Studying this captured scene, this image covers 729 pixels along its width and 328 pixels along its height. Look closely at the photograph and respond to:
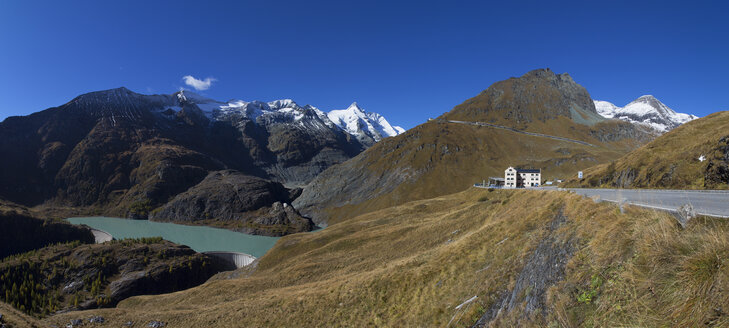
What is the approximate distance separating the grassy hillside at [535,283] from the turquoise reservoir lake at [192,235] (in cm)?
7847

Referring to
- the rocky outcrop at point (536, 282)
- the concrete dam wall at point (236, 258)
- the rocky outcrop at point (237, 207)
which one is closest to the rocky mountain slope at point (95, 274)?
the concrete dam wall at point (236, 258)

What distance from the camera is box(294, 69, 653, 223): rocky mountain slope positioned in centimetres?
Result: 12794

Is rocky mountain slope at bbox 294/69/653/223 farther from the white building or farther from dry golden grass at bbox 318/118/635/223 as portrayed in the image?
the white building

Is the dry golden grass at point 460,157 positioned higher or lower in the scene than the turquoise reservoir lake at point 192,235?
higher

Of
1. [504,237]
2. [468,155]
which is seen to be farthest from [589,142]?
[504,237]

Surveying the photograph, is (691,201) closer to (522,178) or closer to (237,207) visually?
(522,178)

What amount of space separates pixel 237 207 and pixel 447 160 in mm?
112268

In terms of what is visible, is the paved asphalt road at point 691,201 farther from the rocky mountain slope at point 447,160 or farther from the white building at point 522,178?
the rocky mountain slope at point 447,160

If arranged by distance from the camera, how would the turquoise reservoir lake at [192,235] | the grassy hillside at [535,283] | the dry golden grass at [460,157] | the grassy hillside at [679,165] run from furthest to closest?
the dry golden grass at [460,157], the turquoise reservoir lake at [192,235], the grassy hillside at [679,165], the grassy hillside at [535,283]

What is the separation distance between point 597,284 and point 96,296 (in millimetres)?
79762

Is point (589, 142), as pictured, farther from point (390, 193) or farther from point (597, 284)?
point (597, 284)

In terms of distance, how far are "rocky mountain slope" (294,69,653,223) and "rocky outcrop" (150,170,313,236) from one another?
1271cm

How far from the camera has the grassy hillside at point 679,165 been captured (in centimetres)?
2111

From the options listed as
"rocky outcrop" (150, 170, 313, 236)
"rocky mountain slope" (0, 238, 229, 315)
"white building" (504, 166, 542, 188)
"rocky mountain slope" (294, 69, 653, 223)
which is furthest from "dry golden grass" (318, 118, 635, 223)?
"rocky mountain slope" (0, 238, 229, 315)
